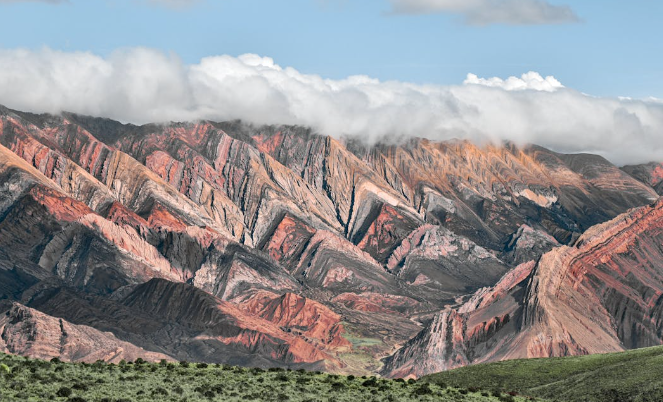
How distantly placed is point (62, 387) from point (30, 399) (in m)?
4.06

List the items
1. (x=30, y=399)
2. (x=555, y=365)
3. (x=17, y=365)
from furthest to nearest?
(x=555, y=365) → (x=17, y=365) → (x=30, y=399)

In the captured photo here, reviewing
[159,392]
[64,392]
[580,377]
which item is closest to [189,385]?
[159,392]

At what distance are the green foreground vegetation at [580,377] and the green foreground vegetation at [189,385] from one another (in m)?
18.3

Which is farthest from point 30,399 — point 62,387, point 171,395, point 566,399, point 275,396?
point 566,399

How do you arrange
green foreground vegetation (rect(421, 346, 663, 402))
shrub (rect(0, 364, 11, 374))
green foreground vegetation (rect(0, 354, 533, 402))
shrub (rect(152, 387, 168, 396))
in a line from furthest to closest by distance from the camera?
green foreground vegetation (rect(421, 346, 663, 402)) → shrub (rect(0, 364, 11, 374)) → shrub (rect(152, 387, 168, 396)) → green foreground vegetation (rect(0, 354, 533, 402))

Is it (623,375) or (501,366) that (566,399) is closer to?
(623,375)

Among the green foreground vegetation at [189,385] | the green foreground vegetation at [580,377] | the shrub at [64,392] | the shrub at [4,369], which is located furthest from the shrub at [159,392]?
the green foreground vegetation at [580,377]

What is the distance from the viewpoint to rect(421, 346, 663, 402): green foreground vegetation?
10350 centimetres

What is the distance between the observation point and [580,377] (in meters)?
121

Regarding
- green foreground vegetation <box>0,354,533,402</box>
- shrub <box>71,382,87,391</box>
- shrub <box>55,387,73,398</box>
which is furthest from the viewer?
shrub <box>71,382,87,391</box>

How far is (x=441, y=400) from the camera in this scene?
269ft

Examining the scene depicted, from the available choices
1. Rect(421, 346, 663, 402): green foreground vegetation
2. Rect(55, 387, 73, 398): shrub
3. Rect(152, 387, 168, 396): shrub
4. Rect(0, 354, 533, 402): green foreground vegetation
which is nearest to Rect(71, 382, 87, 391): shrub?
Rect(0, 354, 533, 402): green foreground vegetation

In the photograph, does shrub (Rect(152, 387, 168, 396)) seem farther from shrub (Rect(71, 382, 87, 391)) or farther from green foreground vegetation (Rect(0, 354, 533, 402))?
shrub (Rect(71, 382, 87, 391))

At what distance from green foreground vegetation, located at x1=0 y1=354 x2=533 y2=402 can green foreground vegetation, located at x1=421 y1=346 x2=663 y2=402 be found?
722 inches
